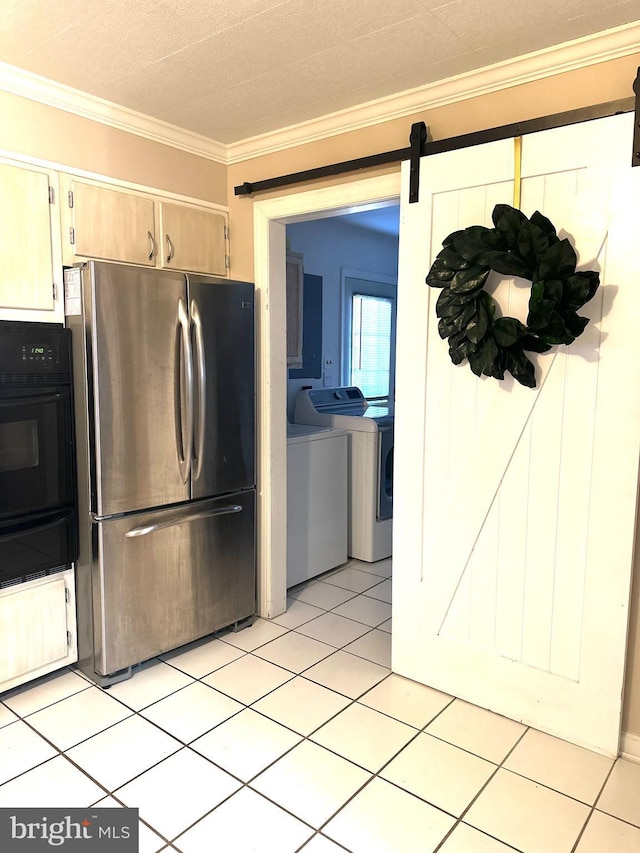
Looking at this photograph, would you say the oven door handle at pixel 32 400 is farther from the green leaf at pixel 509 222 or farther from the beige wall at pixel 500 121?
the green leaf at pixel 509 222

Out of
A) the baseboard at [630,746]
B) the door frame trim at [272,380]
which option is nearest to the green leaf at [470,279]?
the door frame trim at [272,380]

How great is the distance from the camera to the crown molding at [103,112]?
2297 mm

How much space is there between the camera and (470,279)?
7.14 ft

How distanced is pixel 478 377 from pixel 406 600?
100cm

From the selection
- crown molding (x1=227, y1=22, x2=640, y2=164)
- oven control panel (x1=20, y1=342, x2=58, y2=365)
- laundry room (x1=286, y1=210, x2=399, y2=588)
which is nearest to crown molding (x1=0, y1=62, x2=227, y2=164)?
crown molding (x1=227, y1=22, x2=640, y2=164)

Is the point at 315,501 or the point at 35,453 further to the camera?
the point at 315,501

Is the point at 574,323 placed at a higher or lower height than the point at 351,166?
lower

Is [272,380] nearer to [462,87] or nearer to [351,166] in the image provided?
[351,166]

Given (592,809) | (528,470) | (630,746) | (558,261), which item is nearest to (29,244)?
(558,261)

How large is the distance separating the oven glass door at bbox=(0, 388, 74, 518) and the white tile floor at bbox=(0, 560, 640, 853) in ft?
2.64

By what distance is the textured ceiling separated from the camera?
6.07ft

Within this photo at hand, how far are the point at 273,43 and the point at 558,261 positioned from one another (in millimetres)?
1196

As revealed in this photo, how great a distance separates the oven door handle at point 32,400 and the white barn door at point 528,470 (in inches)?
54.5

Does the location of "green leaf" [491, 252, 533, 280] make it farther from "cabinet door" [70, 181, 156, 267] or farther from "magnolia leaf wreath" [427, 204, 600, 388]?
"cabinet door" [70, 181, 156, 267]
